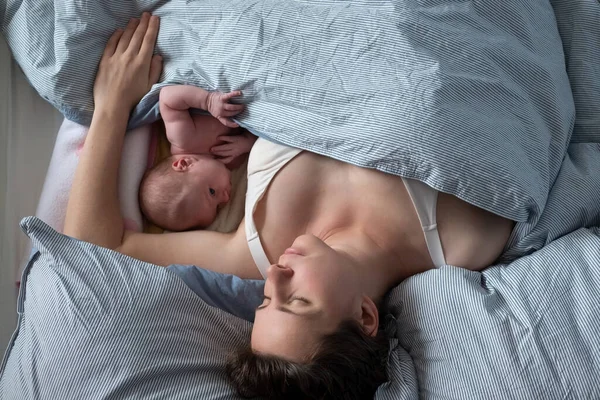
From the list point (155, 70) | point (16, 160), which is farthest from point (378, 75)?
point (16, 160)

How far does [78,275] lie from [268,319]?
1.23ft

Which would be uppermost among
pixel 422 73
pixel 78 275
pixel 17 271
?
pixel 422 73

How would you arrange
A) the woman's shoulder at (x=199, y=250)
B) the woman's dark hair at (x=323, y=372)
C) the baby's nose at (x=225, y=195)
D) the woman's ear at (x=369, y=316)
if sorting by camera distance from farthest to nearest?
the baby's nose at (x=225, y=195) < the woman's shoulder at (x=199, y=250) < the woman's ear at (x=369, y=316) < the woman's dark hair at (x=323, y=372)

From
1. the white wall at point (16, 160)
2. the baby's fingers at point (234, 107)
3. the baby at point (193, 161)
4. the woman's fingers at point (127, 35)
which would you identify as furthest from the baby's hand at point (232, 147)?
the white wall at point (16, 160)

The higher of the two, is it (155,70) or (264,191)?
(155,70)

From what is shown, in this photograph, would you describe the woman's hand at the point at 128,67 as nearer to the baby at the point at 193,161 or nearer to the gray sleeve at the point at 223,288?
the baby at the point at 193,161

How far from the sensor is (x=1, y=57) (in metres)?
1.53

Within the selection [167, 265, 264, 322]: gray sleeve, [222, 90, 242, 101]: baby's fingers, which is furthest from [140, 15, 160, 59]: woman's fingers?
[167, 265, 264, 322]: gray sleeve

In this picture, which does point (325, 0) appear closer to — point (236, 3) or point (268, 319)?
point (236, 3)

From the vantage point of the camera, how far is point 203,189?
1379 mm

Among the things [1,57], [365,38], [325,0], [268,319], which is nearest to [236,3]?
[325,0]

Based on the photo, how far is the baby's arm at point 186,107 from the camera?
1.35 metres

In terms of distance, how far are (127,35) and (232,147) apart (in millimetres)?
385

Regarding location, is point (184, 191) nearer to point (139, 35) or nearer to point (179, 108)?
point (179, 108)
